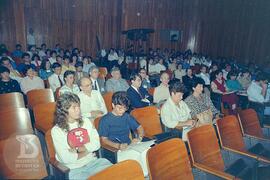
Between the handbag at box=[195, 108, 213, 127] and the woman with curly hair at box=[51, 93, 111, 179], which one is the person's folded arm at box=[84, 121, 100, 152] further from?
the handbag at box=[195, 108, 213, 127]

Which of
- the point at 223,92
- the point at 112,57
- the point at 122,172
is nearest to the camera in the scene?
the point at 122,172

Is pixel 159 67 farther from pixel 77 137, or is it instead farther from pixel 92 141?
pixel 77 137

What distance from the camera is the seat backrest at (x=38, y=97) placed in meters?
4.51

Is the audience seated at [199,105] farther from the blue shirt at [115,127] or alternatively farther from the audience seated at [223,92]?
the audience seated at [223,92]

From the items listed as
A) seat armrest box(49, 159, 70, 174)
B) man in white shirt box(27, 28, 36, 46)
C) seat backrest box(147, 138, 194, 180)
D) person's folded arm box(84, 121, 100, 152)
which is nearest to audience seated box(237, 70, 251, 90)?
seat backrest box(147, 138, 194, 180)

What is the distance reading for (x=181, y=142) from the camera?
267 centimetres

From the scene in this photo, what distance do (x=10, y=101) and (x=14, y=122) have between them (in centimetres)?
Result: 94

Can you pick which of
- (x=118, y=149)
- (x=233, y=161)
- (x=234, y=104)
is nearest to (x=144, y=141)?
(x=118, y=149)

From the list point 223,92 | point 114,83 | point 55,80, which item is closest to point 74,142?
point 114,83

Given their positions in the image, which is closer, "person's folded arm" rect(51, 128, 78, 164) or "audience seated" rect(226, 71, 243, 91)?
"person's folded arm" rect(51, 128, 78, 164)

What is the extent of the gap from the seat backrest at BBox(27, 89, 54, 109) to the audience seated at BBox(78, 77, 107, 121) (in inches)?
26.3

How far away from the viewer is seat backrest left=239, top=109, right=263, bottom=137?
385 centimetres

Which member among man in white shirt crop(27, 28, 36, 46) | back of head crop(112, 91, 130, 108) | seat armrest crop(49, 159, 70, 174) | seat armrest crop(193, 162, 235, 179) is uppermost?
man in white shirt crop(27, 28, 36, 46)

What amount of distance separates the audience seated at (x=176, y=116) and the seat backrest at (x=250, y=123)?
0.74 meters
